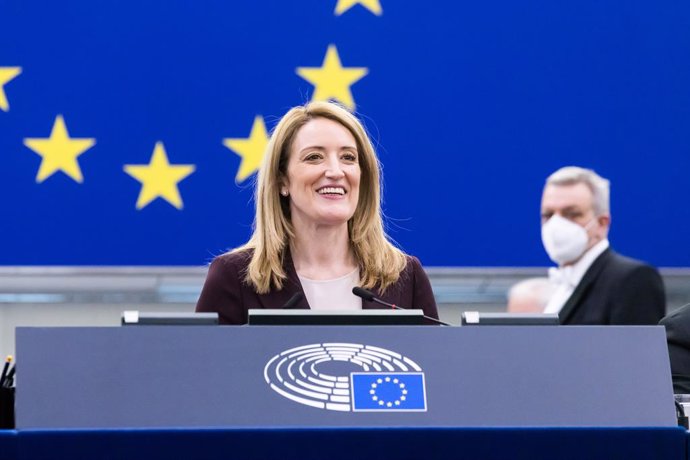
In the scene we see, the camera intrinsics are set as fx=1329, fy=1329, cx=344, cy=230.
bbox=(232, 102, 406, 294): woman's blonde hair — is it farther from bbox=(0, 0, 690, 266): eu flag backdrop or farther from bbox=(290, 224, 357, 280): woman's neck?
bbox=(0, 0, 690, 266): eu flag backdrop

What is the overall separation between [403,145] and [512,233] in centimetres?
64

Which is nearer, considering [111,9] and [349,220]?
[349,220]

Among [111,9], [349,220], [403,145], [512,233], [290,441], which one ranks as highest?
[111,9]

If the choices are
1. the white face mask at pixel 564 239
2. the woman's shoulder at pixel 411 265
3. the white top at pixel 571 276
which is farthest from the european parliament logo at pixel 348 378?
the white face mask at pixel 564 239

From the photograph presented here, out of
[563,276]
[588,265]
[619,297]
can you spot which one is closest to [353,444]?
[619,297]

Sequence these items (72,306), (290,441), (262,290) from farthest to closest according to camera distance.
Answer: (72,306), (262,290), (290,441)

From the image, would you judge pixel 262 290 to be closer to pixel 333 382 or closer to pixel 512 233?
pixel 333 382

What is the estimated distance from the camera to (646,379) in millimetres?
2633

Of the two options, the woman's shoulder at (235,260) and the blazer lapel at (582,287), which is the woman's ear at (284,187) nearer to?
the woman's shoulder at (235,260)

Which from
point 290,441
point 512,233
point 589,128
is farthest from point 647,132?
point 290,441

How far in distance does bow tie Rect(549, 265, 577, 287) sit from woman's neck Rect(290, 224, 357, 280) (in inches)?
77.1

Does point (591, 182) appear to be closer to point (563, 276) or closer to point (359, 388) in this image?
point (563, 276)

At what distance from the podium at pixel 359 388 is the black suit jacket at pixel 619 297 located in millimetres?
2416

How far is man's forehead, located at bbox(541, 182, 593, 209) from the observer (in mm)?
5754
